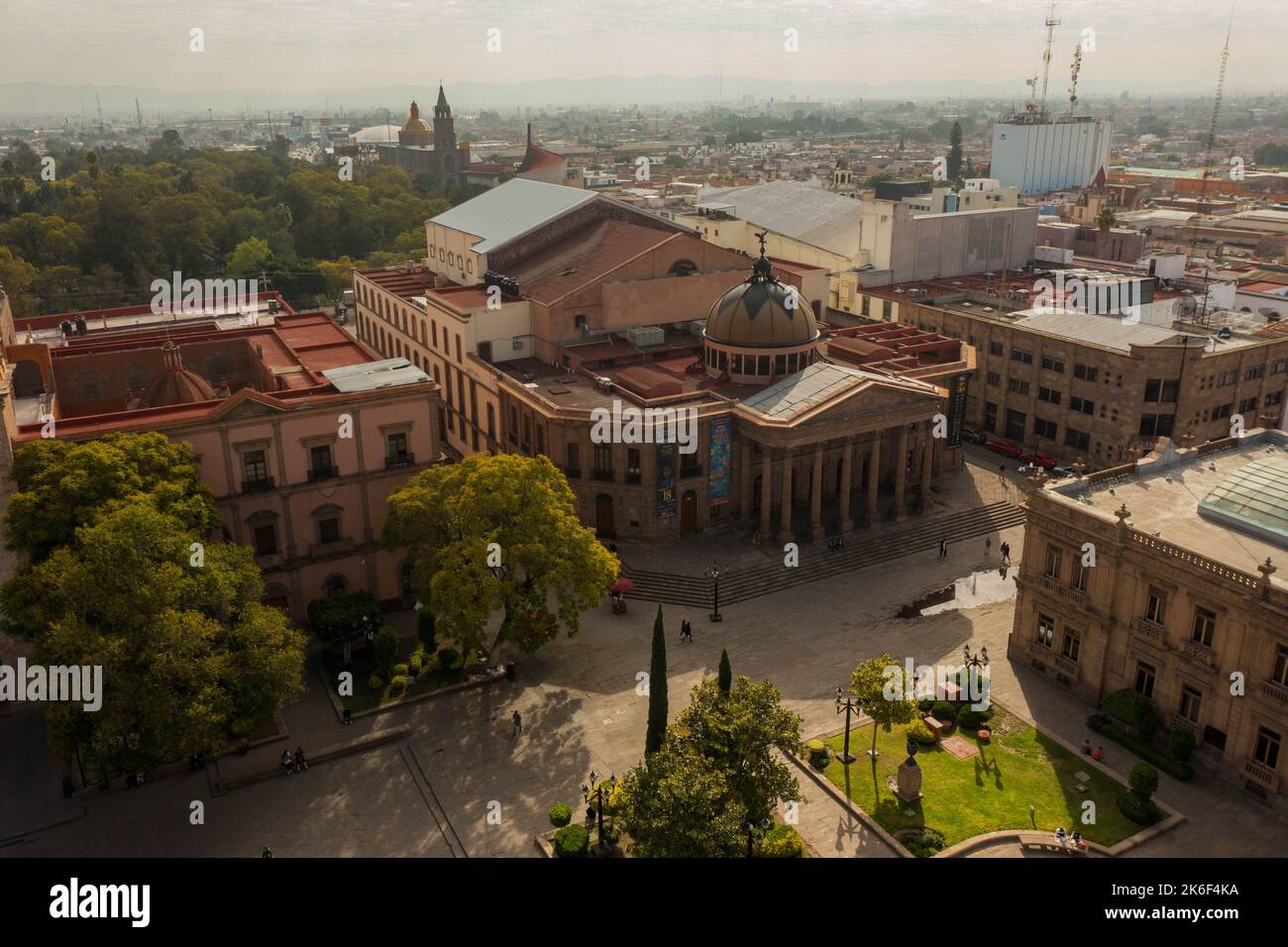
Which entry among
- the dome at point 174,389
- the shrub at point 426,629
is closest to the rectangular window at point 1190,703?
the shrub at point 426,629

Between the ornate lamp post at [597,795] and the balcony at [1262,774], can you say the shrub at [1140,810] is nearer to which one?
the balcony at [1262,774]

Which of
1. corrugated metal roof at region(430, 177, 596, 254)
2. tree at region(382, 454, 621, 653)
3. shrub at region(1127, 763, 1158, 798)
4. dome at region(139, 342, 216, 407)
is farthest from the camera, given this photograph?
Answer: corrugated metal roof at region(430, 177, 596, 254)

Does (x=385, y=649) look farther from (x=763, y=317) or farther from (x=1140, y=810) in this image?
(x=1140, y=810)

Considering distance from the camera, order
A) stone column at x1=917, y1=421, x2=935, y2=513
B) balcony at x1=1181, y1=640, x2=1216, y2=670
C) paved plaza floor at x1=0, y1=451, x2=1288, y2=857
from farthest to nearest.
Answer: stone column at x1=917, y1=421, x2=935, y2=513 → balcony at x1=1181, y1=640, x2=1216, y2=670 → paved plaza floor at x1=0, y1=451, x2=1288, y2=857

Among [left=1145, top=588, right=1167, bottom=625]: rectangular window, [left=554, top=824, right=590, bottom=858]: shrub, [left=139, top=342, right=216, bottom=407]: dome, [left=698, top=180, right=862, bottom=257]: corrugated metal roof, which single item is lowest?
[left=554, top=824, right=590, bottom=858]: shrub

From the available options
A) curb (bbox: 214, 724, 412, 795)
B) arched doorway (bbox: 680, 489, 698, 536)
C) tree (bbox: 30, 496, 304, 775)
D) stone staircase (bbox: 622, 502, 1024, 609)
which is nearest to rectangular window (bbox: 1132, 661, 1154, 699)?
stone staircase (bbox: 622, 502, 1024, 609)

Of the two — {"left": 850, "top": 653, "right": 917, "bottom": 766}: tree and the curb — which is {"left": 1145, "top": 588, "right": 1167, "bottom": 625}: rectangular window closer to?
{"left": 850, "top": 653, "right": 917, "bottom": 766}: tree
